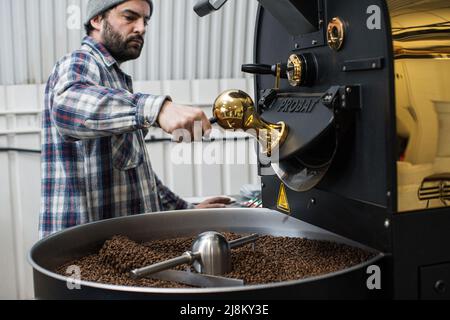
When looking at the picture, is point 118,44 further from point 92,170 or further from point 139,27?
point 92,170

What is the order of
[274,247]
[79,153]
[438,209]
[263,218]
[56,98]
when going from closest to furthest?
[438,209] → [274,247] → [263,218] → [56,98] → [79,153]

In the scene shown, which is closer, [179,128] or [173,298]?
[173,298]

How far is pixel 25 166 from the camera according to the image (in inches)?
110

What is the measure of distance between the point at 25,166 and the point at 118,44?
1.12m

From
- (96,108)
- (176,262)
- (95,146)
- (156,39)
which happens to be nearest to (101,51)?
(95,146)

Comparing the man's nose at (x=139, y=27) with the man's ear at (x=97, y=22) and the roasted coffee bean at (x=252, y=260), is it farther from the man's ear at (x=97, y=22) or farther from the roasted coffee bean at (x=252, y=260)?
the roasted coffee bean at (x=252, y=260)

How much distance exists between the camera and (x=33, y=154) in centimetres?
279

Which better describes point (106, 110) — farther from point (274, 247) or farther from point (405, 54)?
point (405, 54)

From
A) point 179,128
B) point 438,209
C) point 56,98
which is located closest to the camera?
point 438,209

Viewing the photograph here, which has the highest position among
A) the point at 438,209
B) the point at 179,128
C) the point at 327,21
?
the point at 327,21

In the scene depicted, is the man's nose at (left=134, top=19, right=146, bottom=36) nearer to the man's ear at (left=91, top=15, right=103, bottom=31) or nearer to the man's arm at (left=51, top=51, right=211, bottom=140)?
the man's ear at (left=91, top=15, right=103, bottom=31)

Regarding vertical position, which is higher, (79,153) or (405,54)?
(405,54)
